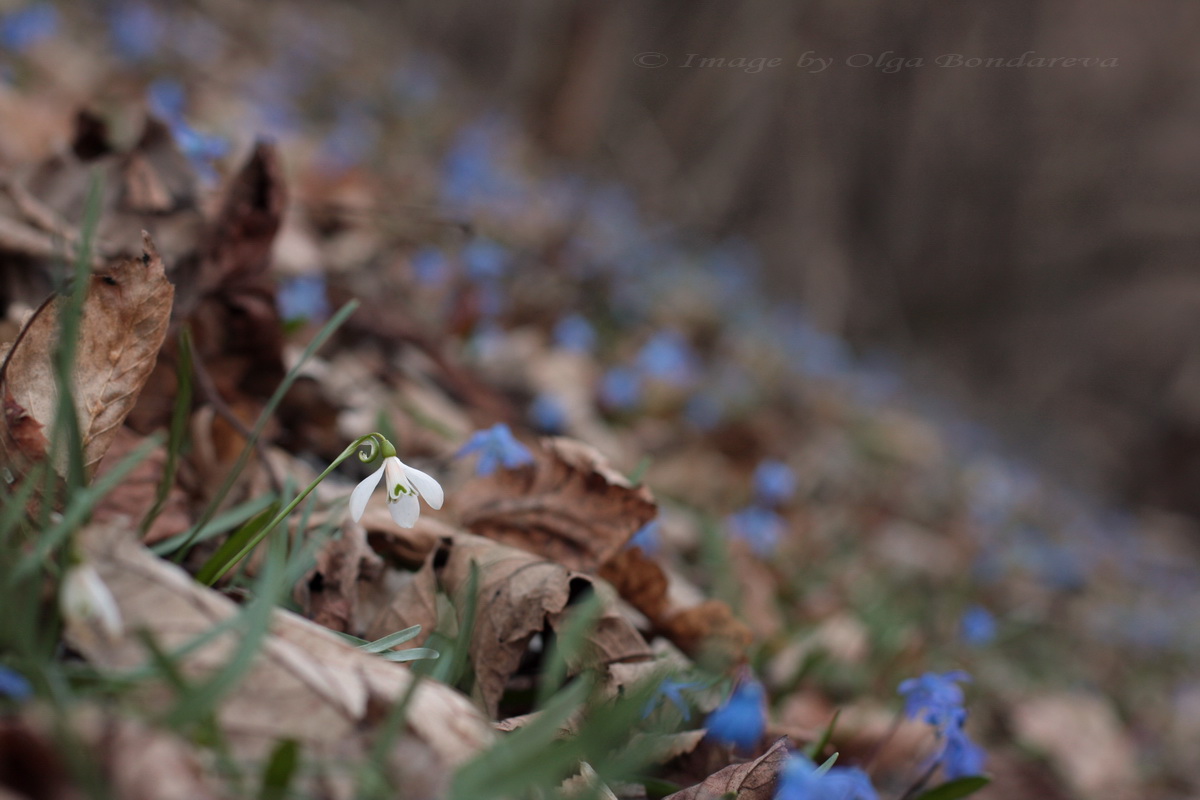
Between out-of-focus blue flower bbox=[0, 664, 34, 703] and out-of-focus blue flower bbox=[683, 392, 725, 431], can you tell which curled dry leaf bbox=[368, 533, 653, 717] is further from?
out-of-focus blue flower bbox=[683, 392, 725, 431]

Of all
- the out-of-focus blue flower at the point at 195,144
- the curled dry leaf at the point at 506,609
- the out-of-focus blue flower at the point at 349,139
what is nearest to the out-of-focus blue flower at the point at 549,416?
the out-of-focus blue flower at the point at 195,144

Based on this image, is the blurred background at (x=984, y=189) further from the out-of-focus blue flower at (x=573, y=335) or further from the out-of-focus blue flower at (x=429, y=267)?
the out-of-focus blue flower at (x=429, y=267)

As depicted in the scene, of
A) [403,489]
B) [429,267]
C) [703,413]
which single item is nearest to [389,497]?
[403,489]

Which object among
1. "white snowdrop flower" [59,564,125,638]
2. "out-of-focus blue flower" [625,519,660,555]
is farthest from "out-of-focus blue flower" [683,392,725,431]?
"white snowdrop flower" [59,564,125,638]

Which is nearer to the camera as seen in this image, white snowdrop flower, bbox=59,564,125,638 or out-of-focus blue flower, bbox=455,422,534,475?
white snowdrop flower, bbox=59,564,125,638

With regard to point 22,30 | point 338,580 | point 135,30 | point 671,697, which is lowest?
point 338,580

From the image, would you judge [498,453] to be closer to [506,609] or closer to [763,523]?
[506,609]
